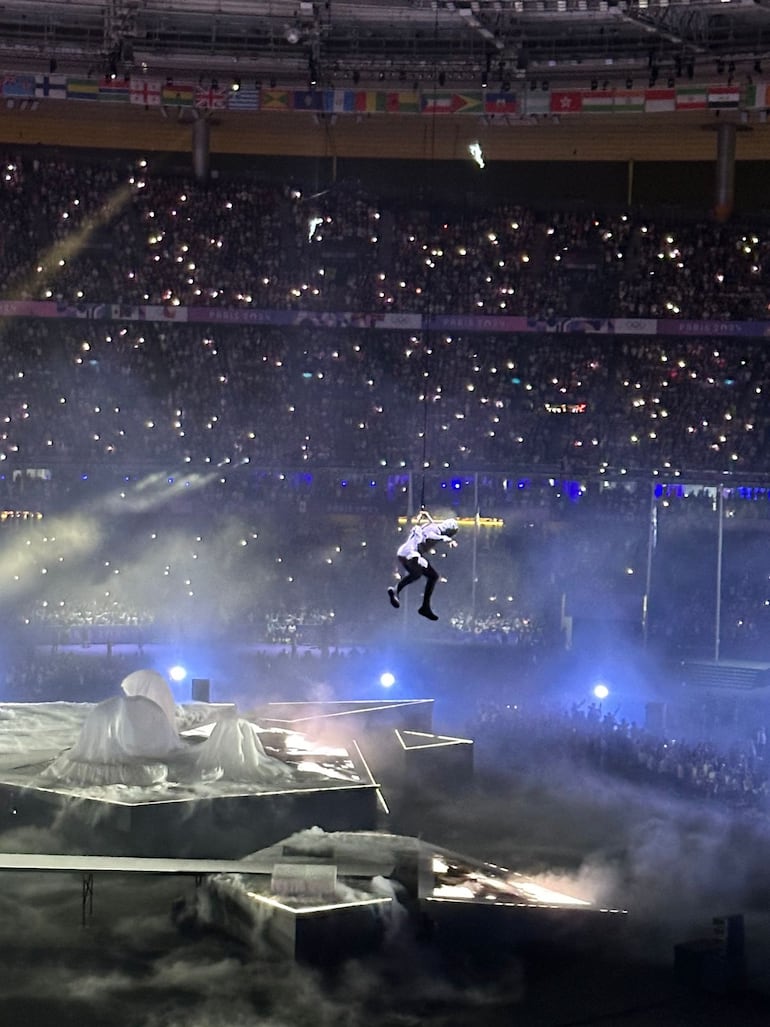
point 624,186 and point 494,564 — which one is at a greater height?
point 624,186

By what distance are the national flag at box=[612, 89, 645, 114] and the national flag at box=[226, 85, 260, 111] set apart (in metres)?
6.53

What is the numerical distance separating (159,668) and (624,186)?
47.9 ft

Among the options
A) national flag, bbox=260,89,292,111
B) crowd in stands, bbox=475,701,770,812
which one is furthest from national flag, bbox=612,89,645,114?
crowd in stands, bbox=475,701,770,812

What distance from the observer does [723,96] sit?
24.3m

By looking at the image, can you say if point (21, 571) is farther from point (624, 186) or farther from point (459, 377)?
point (624, 186)

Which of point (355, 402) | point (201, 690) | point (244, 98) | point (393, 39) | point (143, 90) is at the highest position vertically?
point (393, 39)

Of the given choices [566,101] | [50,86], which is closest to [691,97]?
[566,101]

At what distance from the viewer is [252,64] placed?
24.5 m

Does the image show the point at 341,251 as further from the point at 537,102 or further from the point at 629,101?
the point at 629,101

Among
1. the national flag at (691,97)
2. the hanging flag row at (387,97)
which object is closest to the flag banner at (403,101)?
the hanging flag row at (387,97)

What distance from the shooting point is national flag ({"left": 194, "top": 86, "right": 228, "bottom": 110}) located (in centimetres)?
2494

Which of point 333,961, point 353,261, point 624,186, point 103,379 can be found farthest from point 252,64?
point 333,961

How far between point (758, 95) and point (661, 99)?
5.62ft

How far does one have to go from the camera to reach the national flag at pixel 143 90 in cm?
2516
